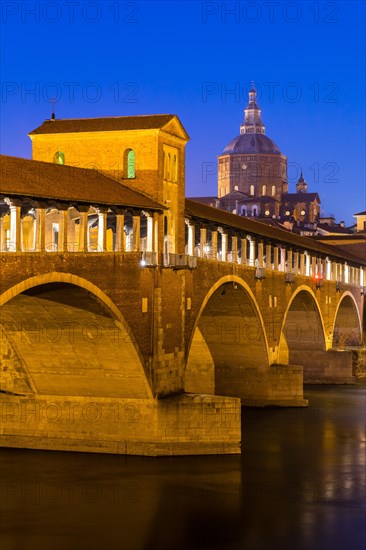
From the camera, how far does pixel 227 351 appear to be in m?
52.5

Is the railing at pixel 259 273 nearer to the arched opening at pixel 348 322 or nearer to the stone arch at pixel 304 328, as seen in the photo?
the stone arch at pixel 304 328

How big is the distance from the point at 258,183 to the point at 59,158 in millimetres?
149320

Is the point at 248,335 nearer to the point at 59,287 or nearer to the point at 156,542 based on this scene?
the point at 59,287

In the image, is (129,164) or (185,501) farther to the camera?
(129,164)

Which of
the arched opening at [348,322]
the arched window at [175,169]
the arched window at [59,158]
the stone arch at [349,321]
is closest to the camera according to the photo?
the arched window at [59,158]

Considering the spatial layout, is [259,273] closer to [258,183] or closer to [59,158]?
[59,158]

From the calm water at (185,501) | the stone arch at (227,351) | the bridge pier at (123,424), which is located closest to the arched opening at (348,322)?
the stone arch at (227,351)

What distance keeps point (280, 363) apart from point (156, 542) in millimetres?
28048

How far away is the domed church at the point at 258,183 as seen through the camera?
17612 centimetres

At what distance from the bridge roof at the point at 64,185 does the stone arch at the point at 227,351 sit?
14159mm

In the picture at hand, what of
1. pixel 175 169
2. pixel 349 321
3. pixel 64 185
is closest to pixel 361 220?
pixel 349 321

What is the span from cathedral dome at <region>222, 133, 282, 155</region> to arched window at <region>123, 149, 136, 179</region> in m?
153

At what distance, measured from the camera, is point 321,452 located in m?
41.8

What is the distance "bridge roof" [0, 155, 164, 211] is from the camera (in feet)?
103
